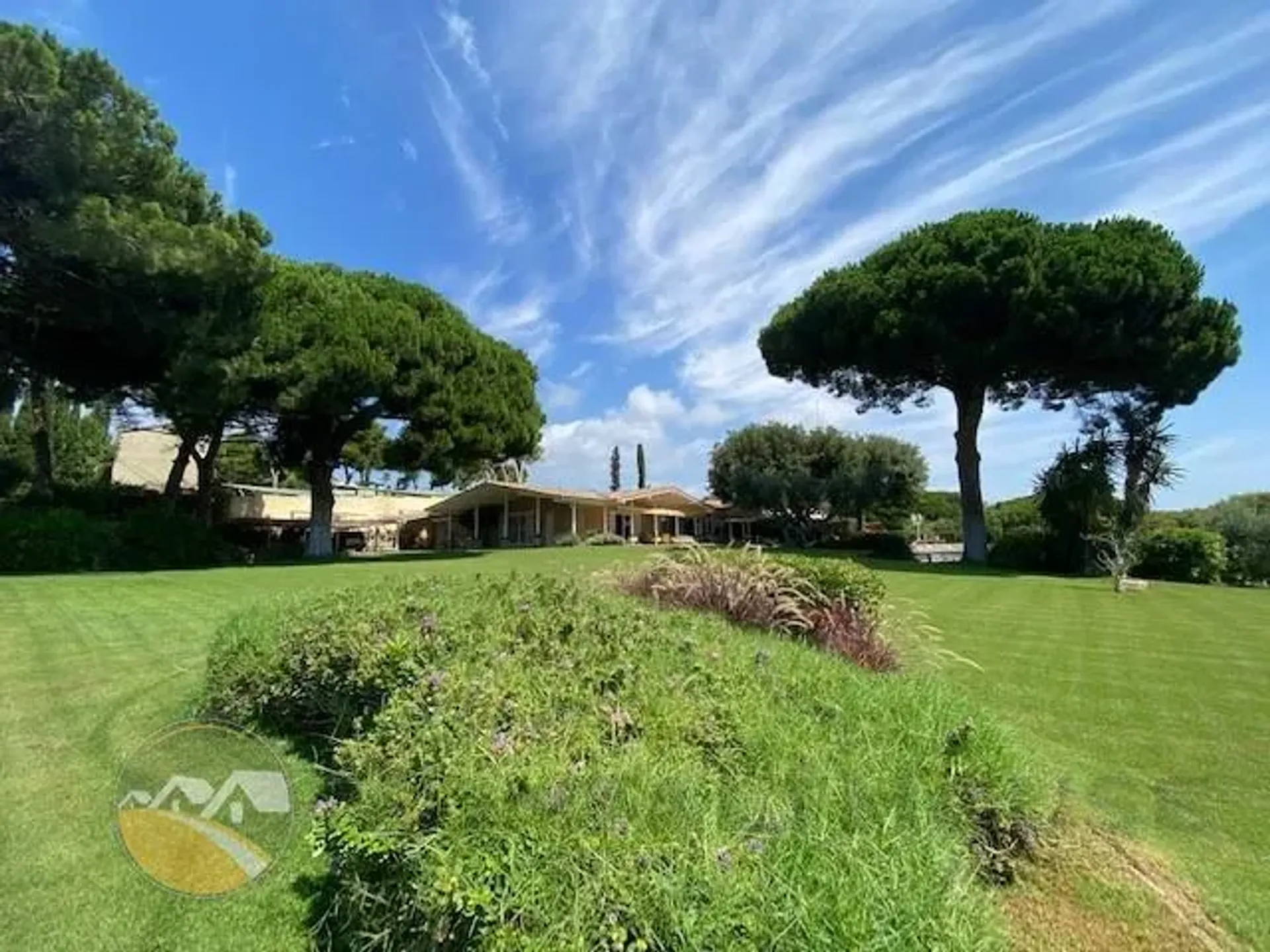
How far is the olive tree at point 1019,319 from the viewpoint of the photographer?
2488 centimetres

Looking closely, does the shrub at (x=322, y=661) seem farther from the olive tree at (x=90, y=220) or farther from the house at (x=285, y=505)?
the house at (x=285, y=505)

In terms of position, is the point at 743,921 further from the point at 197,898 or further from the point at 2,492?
the point at 2,492

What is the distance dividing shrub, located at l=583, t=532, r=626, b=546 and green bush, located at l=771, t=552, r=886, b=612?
28711mm

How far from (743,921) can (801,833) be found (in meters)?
0.49

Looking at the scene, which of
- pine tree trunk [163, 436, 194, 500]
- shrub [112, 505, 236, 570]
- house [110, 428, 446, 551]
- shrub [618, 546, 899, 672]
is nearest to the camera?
shrub [618, 546, 899, 672]

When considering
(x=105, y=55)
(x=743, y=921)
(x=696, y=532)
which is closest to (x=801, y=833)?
(x=743, y=921)

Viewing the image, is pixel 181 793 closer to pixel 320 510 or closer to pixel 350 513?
pixel 320 510

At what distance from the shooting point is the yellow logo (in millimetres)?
3031

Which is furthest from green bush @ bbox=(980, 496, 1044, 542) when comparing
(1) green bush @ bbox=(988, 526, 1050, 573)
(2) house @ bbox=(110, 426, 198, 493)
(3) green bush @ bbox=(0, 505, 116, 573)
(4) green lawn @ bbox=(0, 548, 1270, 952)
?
(2) house @ bbox=(110, 426, 198, 493)

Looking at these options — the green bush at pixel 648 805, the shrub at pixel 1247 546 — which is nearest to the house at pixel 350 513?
the shrub at pixel 1247 546

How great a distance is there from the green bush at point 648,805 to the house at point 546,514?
36202mm

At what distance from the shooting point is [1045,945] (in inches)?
105

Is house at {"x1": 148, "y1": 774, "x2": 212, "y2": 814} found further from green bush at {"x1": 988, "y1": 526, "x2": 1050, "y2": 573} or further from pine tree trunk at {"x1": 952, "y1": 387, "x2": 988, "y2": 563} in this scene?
pine tree trunk at {"x1": 952, "y1": 387, "x2": 988, "y2": 563}

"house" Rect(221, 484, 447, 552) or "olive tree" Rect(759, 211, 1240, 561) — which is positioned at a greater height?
"olive tree" Rect(759, 211, 1240, 561)
